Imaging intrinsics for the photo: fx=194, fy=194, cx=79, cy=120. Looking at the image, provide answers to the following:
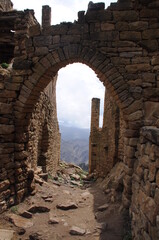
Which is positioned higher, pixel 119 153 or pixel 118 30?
pixel 118 30

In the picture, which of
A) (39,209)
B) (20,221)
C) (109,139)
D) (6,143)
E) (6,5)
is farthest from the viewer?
(6,5)

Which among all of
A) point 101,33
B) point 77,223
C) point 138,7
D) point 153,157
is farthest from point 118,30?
point 77,223

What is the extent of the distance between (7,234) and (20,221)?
0.60m

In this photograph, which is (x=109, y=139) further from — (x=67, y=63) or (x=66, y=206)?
(x=67, y=63)

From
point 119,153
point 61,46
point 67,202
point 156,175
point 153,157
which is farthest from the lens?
point 119,153

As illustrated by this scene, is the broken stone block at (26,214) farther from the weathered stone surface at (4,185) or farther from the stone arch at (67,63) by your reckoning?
the stone arch at (67,63)

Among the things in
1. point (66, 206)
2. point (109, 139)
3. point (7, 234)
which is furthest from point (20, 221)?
point (109, 139)

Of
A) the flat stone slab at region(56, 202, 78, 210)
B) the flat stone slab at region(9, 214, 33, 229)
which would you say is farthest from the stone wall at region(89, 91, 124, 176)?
the flat stone slab at region(9, 214, 33, 229)

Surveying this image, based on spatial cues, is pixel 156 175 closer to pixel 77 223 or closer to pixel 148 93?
pixel 148 93

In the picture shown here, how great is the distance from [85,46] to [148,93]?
1.86m

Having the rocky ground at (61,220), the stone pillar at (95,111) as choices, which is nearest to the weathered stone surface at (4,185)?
the rocky ground at (61,220)

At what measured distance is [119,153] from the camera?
771cm

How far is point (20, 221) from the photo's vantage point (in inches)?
167

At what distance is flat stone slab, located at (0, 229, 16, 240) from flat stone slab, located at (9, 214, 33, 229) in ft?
1.03
